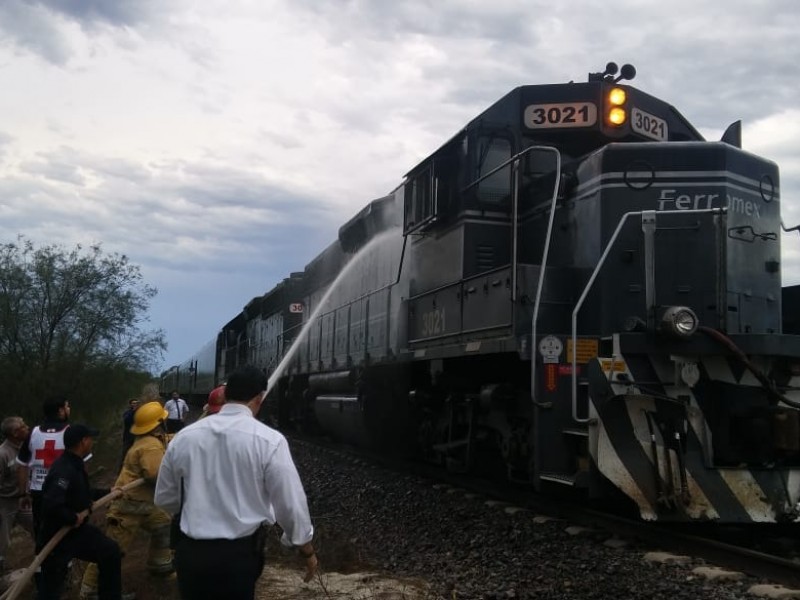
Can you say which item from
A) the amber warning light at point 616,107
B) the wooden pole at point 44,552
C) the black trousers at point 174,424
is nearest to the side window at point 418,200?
the amber warning light at point 616,107

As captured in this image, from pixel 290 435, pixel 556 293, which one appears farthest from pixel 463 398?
pixel 290 435

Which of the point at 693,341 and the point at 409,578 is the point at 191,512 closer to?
the point at 409,578

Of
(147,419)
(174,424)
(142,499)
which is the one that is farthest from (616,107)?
(174,424)

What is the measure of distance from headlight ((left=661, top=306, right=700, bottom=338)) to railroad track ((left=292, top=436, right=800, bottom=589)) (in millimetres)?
1412

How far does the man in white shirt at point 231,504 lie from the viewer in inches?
110

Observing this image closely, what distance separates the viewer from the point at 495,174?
7.87 m

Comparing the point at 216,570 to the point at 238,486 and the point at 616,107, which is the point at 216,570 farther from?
the point at 616,107

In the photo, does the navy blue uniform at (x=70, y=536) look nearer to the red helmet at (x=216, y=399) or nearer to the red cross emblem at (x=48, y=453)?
the red helmet at (x=216, y=399)

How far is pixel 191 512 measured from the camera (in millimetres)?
2857

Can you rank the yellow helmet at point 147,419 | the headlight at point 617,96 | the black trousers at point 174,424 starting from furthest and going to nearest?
the black trousers at point 174,424 → the headlight at point 617,96 → the yellow helmet at point 147,419

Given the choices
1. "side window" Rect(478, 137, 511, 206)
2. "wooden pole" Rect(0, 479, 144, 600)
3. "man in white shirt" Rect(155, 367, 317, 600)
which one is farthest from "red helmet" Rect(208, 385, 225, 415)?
"side window" Rect(478, 137, 511, 206)

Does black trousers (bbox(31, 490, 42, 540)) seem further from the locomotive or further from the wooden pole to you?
the locomotive

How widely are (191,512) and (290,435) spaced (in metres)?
14.7

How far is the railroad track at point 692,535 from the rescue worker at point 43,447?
12.7ft
